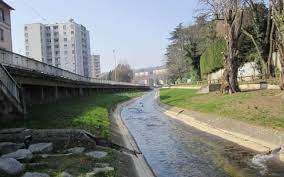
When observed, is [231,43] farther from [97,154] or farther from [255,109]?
[97,154]

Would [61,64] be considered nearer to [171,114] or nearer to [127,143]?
[171,114]

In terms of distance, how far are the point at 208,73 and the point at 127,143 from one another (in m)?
67.8

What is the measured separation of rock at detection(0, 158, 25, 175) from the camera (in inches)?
500

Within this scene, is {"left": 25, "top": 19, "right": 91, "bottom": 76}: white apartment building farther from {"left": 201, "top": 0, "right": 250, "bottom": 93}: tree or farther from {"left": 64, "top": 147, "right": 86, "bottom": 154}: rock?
{"left": 64, "top": 147, "right": 86, "bottom": 154}: rock

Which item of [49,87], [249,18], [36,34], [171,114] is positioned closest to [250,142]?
[171,114]

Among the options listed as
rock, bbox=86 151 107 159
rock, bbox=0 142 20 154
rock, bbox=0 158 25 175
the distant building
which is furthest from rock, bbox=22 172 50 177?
the distant building

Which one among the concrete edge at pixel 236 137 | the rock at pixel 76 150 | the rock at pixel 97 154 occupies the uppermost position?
the rock at pixel 76 150

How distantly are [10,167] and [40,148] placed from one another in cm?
410

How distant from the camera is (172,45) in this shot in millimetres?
154750

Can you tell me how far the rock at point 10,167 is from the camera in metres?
12.7

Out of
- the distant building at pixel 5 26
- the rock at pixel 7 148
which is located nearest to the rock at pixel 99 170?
the rock at pixel 7 148

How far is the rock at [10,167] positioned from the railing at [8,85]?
11.0 m

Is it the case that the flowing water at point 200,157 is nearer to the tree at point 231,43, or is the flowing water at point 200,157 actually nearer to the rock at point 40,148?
the rock at point 40,148

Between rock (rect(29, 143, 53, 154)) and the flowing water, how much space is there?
4.34m
